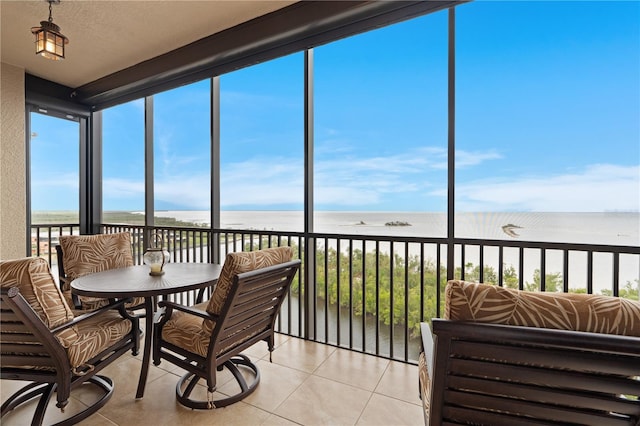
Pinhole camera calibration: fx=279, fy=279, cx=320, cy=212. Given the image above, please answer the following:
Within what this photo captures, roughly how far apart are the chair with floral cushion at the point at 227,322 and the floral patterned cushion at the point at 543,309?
1.04m

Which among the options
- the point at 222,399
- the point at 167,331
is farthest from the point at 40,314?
the point at 222,399

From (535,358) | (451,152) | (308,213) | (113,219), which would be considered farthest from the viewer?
(113,219)

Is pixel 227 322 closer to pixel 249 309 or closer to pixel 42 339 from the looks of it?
pixel 249 309

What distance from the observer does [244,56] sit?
9.15 feet

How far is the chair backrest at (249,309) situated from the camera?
4.97 ft

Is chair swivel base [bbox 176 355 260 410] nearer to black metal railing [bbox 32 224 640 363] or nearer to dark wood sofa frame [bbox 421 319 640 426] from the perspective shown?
black metal railing [bbox 32 224 640 363]

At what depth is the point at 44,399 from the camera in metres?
1.57

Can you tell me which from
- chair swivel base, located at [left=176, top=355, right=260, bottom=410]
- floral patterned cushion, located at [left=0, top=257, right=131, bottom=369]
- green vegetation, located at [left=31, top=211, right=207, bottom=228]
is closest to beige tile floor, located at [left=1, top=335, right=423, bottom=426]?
chair swivel base, located at [left=176, top=355, right=260, bottom=410]

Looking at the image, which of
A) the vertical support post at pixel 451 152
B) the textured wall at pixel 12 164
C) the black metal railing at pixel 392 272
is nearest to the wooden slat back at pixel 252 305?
the black metal railing at pixel 392 272

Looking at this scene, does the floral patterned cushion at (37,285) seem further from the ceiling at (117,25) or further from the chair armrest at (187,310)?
the ceiling at (117,25)

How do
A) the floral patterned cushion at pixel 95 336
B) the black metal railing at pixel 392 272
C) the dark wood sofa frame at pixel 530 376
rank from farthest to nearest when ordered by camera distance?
the black metal railing at pixel 392 272, the floral patterned cushion at pixel 95 336, the dark wood sofa frame at pixel 530 376

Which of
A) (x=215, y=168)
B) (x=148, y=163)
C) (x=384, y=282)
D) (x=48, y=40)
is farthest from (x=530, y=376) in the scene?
(x=148, y=163)

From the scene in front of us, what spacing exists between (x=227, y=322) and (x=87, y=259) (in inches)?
76.9

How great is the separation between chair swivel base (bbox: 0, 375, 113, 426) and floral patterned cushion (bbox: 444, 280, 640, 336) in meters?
2.11
